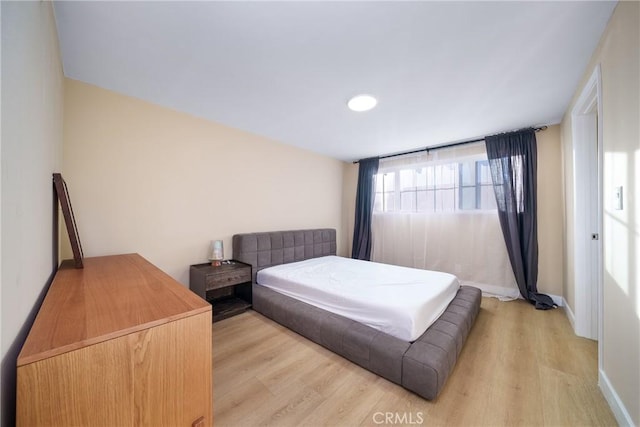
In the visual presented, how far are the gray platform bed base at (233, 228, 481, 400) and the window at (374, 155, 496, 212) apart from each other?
1.43 m

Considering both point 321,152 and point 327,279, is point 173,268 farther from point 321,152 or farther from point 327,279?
point 321,152

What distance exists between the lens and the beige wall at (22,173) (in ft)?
2.10

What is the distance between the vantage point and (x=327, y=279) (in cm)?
259

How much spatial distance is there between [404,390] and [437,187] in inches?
120

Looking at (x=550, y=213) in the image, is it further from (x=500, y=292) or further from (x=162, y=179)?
(x=162, y=179)

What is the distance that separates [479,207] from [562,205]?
85cm

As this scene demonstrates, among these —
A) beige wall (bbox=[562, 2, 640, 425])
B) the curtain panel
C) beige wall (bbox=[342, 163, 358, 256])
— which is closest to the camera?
beige wall (bbox=[562, 2, 640, 425])

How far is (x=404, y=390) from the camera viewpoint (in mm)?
1565

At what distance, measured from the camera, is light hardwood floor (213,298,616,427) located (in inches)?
53.1

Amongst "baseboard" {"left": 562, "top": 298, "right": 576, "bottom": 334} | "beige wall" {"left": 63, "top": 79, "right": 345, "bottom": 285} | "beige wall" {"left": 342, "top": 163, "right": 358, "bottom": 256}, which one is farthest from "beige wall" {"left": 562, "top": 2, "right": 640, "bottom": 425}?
"beige wall" {"left": 342, "top": 163, "right": 358, "bottom": 256}

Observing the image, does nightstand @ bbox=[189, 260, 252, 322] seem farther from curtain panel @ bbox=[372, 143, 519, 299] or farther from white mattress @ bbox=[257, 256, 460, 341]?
curtain panel @ bbox=[372, 143, 519, 299]

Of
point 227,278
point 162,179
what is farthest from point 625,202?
point 162,179

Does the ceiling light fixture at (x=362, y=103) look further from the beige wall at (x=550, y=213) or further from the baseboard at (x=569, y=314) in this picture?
the baseboard at (x=569, y=314)

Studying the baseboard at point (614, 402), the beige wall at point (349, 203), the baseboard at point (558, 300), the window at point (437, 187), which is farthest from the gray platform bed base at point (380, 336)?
the beige wall at point (349, 203)
